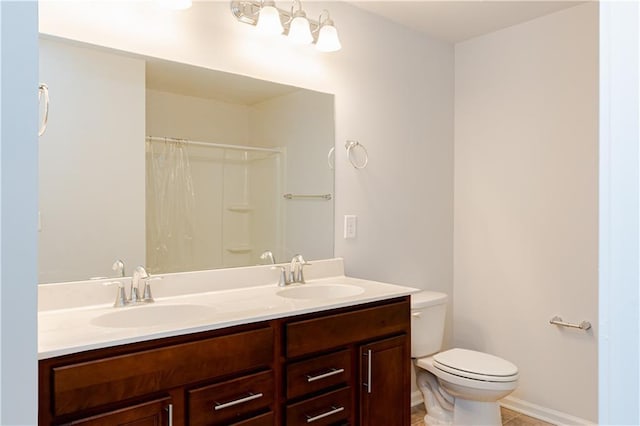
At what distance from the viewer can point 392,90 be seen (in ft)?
8.83

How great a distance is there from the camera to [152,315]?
1631 mm

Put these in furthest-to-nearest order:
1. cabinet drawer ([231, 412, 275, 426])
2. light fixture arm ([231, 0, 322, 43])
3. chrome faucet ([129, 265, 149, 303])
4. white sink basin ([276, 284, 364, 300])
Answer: white sink basin ([276, 284, 364, 300]) < light fixture arm ([231, 0, 322, 43]) < chrome faucet ([129, 265, 149, 303]) < cabinet drawer ([231, 412, 275, 426])

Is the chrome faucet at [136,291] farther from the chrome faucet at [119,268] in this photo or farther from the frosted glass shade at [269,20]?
the frosted glass shade at [269,20]

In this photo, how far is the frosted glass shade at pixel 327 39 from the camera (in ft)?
7.02

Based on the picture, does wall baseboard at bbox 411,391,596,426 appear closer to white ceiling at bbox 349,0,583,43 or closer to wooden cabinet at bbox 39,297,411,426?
wooden cabinet at bbox 39,297,411,426

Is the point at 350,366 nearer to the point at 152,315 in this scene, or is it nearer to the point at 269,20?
the point at 152,315

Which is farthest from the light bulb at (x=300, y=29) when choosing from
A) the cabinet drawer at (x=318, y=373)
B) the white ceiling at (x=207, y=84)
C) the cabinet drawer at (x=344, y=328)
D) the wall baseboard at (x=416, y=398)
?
the wall baseboard at (x=416, y=398)

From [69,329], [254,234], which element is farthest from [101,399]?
[254,234]

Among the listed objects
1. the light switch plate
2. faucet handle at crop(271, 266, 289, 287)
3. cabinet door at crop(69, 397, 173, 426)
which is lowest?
cabinet door at crop(69, 397, 173, 426)

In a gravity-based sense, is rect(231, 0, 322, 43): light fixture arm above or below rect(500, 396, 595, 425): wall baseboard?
above

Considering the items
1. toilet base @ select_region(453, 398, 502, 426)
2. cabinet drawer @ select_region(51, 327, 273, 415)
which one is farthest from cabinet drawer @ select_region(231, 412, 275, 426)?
toilet base @ select_region(453, 398, 502, 426)

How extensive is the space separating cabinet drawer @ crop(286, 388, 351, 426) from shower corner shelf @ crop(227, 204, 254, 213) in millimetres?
894

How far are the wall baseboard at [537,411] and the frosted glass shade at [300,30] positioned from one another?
2.20m

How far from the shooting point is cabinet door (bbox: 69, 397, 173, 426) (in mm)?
1178
